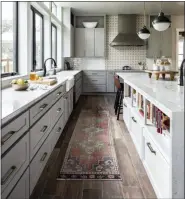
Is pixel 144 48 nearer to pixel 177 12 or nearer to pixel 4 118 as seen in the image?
pixel 177 12

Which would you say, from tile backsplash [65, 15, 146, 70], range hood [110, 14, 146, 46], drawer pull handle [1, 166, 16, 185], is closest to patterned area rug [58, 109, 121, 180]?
drawer pull handle [1, 166, 16, 185]

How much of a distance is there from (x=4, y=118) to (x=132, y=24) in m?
8.53

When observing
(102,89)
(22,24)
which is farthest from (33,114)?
(102,89)

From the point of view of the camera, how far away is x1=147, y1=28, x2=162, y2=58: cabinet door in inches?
365

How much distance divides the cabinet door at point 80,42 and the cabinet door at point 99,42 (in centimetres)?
44

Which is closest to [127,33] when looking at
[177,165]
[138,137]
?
[138,137]

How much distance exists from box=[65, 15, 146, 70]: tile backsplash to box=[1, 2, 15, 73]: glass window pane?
17.3 ft

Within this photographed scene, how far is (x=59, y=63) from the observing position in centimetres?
862

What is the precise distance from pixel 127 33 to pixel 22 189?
26.9 ft

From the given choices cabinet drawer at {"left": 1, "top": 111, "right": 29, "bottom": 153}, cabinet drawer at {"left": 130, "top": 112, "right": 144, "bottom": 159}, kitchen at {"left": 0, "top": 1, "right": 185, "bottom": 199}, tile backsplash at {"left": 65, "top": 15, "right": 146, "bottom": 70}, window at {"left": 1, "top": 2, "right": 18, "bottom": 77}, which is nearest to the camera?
cabinet drawer at {"left": 1, "top": 111, "right": 29, "bottom": 153}

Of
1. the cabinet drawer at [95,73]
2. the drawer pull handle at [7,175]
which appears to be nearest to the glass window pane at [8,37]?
the drawer pull handle at [7,175]

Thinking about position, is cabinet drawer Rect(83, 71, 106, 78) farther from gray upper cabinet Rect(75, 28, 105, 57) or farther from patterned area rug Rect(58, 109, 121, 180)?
patterned area rug Rect(58, 109, 121, 180)

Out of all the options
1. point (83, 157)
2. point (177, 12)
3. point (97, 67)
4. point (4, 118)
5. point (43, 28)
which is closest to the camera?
point (4, 118)

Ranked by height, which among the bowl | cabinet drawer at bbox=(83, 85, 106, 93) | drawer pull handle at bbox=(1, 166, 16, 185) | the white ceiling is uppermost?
the white ceiling
